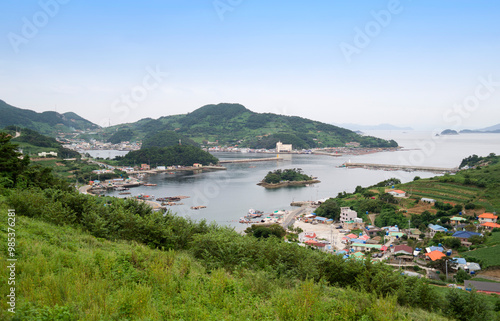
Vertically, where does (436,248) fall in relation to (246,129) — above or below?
below

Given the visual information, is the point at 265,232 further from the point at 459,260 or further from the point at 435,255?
the point at 459,260

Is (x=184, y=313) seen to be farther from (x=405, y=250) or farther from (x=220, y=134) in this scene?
(x=220, y=134)

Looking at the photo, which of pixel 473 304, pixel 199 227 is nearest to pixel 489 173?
pixel 473 304

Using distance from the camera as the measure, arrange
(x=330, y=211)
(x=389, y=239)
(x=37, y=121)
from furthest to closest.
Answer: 1. (x=37, y=121)
2. (x=330, y=211)
3. (x=389, y=239)

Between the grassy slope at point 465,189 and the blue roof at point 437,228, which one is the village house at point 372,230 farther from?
the grassy slope at point 465,189

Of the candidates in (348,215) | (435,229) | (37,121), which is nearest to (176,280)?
(435,229)

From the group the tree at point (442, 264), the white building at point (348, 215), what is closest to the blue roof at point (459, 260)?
the tree at point (442, 264)

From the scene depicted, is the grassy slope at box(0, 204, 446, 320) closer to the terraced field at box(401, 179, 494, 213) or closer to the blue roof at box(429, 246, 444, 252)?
the blue roof at box(429, 246, 444, 252)

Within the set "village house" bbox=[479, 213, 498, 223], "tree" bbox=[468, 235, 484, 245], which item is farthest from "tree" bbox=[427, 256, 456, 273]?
"village house" bbox=[479, 213, 498, 223]
